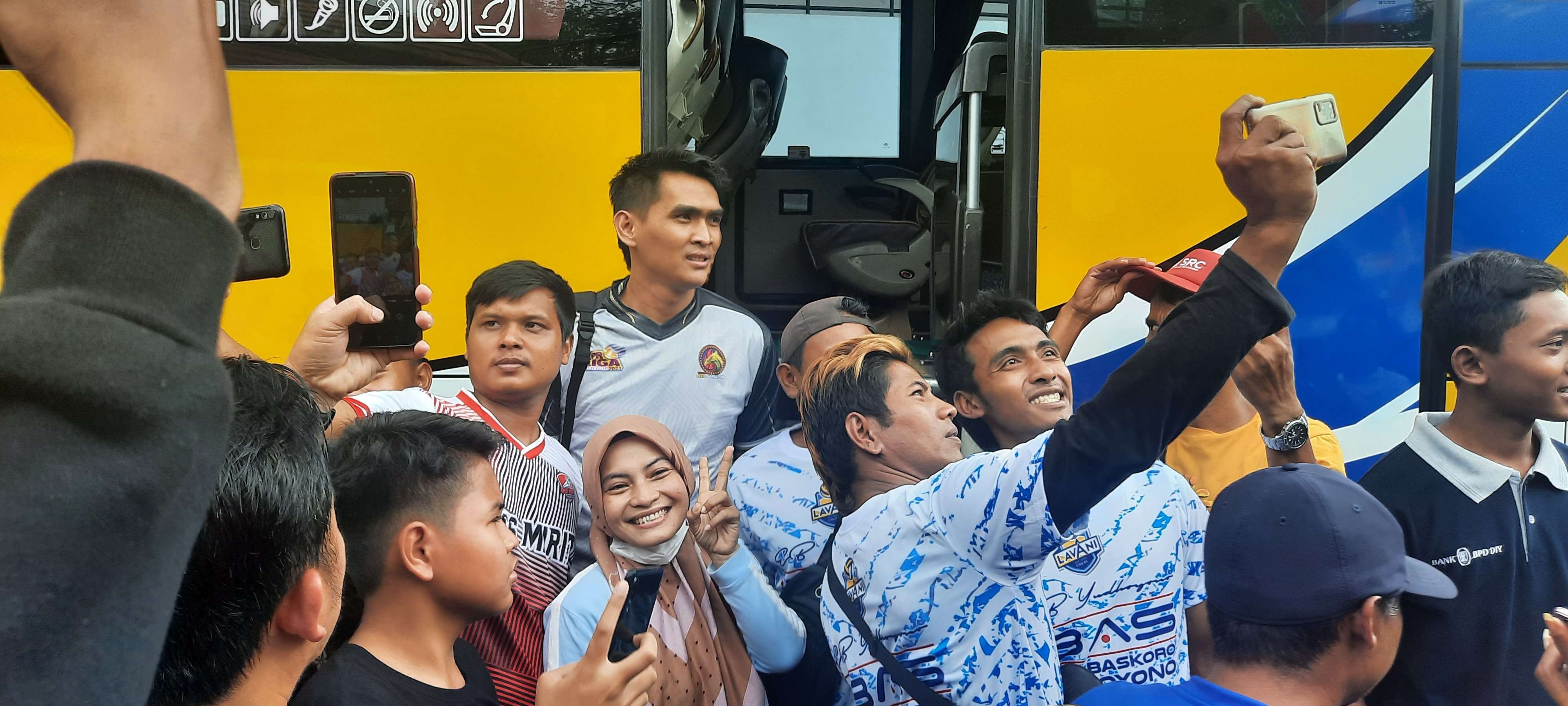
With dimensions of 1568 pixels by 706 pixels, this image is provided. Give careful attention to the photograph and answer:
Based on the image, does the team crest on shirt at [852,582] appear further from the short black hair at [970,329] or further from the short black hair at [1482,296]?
the short black hair at [1482,296]

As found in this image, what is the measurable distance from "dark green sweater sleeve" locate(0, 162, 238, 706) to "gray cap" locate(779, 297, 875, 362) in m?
2.75

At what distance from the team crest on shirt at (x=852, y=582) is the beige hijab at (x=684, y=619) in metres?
0.34

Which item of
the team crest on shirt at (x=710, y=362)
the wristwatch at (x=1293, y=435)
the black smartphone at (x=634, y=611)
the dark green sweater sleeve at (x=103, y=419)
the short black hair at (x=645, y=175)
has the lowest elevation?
the black smartphone at (x=634, y=611)

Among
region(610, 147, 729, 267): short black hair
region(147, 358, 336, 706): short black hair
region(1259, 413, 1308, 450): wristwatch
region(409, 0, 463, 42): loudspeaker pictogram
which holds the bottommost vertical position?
region(1259, 413, 1308, 450): wristwatch

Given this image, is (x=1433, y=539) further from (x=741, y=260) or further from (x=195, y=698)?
(x=741, y=260)

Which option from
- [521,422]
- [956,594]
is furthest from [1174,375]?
[521,422]

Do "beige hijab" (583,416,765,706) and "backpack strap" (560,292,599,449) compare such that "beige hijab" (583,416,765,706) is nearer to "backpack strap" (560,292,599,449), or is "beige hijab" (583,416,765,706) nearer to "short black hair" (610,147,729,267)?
"backpack strap" (560,292,599,449)

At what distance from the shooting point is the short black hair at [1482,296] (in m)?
2.44

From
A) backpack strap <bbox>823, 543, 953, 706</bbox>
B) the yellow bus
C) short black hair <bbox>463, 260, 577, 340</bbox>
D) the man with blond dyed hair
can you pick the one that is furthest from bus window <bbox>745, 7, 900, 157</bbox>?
backpack strap <bbox>823, 543, 953, 706</bbox>

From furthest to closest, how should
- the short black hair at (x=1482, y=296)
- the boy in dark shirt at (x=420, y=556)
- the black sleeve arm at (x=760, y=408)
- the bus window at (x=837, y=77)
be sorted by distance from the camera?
the bus window at (x=837, y=77), the black sleeve arm at (x=760, y=408), the short black hair at (x=1482, y=296), the boy in dark shirt at (x=420, y=556)

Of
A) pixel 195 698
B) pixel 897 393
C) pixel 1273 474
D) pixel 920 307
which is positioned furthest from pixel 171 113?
pixel 920 307

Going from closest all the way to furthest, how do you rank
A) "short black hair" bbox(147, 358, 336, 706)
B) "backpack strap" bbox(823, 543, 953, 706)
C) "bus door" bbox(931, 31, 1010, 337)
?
"short black hair" bbox(147, 358, 336, 706)
"backpack strap" bbox(823, 543, 953, 706)
"bus door" bbox(931, 31, 1010, 337)

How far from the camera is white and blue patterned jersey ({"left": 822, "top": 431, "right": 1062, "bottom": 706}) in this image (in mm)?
1722

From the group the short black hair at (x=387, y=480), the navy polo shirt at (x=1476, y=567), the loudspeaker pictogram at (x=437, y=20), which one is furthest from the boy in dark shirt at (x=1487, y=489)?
the loudspeaker pictogram at (x=437, y=20)
